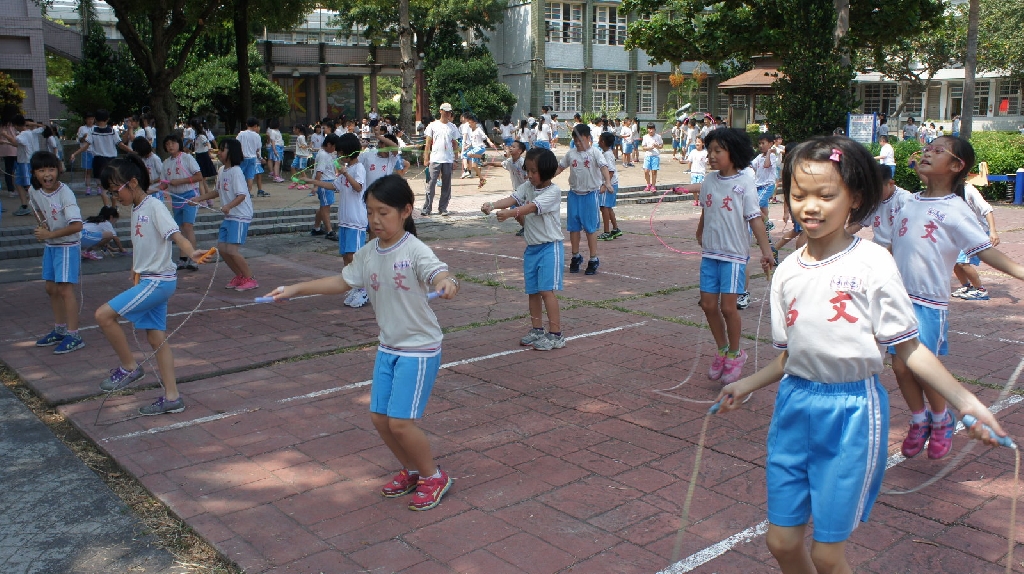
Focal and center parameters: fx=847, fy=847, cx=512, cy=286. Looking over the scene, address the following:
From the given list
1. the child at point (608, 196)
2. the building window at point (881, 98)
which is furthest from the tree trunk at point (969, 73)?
the building window at point (881, 98)

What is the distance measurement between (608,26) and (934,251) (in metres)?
40.3

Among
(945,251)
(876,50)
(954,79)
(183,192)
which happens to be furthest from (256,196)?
(954,79)

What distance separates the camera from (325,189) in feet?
42.2

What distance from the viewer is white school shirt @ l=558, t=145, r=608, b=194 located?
417 inches

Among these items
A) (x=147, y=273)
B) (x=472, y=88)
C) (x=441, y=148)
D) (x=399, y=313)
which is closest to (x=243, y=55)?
(x=441, y=148)

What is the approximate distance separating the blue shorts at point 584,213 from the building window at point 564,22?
107 ft

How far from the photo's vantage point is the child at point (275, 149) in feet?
69.4

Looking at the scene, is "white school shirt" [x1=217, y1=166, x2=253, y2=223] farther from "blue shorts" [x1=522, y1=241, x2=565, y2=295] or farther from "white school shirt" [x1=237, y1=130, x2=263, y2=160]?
"white school shirt" [x1=237, y1=130, x2=263, y2=160]

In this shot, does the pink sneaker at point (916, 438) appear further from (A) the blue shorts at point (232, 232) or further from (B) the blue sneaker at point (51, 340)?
(A) the blue shorts at point (232, 232)

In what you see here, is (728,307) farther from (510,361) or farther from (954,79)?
(954,79)

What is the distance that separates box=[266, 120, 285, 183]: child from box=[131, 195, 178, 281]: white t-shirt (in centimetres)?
1576

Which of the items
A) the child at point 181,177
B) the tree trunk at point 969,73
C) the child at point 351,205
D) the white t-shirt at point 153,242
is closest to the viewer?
the white t-shirt at point 153,242

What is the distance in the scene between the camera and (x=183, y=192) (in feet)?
35.0

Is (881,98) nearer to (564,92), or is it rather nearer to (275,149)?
(564,92)
